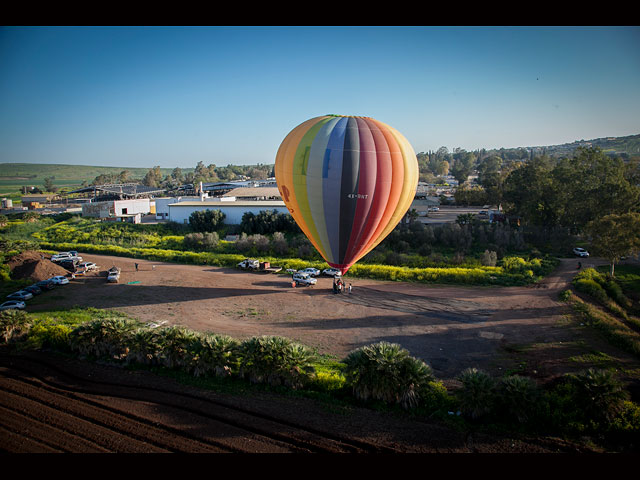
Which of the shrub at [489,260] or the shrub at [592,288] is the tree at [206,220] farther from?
the shrub at [592,288]

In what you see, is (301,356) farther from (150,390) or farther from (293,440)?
(150,390)

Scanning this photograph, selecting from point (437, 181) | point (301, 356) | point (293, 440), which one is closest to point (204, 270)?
point (301, 356)

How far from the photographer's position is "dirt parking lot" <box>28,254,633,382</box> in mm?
16266

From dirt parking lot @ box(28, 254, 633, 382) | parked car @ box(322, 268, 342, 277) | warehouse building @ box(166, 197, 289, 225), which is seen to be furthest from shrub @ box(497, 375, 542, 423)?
warehouse building @ box(166, 197, 289, 225)

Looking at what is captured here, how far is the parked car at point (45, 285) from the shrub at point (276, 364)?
20345 mm

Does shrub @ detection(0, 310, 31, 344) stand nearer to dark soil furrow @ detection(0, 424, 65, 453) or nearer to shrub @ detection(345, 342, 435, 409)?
dark soil furrow @ detection(0, 424, 65, 453)

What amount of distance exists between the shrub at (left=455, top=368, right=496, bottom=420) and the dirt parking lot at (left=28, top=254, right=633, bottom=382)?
3.09m

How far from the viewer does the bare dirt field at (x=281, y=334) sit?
993cm

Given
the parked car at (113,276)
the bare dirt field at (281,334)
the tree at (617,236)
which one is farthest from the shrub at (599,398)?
the parked car at (113,276)

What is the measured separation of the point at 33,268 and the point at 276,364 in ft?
84.0

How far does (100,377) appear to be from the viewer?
13.3m

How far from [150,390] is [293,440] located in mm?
5457

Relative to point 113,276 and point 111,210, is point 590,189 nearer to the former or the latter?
point 113,276

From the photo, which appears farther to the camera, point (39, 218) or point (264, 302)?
point (39, 218)
